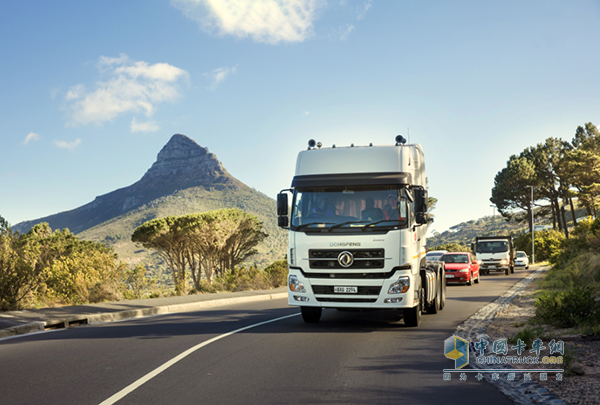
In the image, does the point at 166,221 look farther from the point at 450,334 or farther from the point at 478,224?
the point at 478,224

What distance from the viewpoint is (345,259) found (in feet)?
31.3

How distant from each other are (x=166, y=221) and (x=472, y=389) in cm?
3412

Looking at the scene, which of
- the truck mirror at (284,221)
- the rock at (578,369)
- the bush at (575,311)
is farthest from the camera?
the truck mirror at (284,221)

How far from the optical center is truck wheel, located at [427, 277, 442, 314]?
12.8m

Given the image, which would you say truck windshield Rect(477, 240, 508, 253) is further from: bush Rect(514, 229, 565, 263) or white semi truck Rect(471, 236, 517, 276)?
bush Rect(514, 229, 565, 263)

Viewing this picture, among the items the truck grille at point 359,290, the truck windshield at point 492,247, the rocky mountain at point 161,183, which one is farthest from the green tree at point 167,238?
the rocky mountain at point 161,183

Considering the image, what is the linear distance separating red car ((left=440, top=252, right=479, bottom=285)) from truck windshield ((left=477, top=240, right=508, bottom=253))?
10.3m

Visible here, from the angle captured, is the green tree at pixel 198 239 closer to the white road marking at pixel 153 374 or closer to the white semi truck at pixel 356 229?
the white semi truck at pixel 356 229

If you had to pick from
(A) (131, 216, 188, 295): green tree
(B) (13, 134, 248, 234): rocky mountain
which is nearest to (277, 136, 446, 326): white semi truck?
(A) (131, 216, 188, 295): green tree

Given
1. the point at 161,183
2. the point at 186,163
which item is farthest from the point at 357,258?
the point at 186,163

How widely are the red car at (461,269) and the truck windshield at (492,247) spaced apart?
33.8 feet

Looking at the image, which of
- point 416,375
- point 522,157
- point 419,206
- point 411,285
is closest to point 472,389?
point 416,375

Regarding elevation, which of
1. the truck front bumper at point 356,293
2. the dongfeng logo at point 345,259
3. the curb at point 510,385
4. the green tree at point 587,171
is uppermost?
the green tree at point 587,171

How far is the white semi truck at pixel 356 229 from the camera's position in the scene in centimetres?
952
